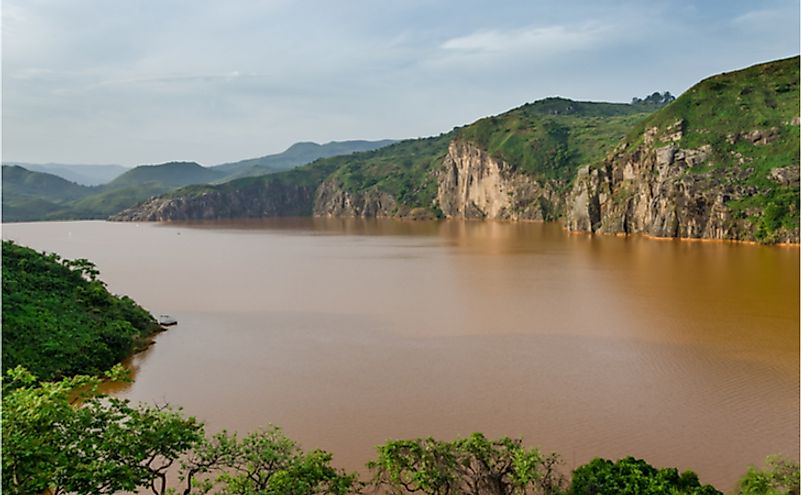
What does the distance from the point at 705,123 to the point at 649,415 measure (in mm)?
69574

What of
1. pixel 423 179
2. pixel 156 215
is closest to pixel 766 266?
pixel 423 179

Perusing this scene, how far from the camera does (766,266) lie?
46469 millimetres

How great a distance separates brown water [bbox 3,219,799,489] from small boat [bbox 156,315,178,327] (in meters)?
0.92

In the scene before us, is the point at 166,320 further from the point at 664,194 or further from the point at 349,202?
the point at 349,202

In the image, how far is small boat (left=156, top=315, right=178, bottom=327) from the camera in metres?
31.6

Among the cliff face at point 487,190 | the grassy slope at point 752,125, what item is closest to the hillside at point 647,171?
the grassy slope at point 752,125

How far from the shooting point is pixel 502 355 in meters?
24.3

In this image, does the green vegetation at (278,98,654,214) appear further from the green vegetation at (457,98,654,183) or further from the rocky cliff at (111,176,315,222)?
the rocky cliff at (111,176,315,222)

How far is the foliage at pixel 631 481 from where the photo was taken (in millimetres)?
10320

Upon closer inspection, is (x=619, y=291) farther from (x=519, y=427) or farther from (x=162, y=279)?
(x=162, y=279)

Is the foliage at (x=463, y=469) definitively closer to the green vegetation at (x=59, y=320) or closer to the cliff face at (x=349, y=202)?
the green vegetation at (x=59, y=320)

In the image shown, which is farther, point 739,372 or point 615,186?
point 615,186

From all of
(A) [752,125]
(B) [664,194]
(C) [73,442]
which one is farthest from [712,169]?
(C) [73,442]

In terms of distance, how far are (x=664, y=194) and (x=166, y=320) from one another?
64.3 m
